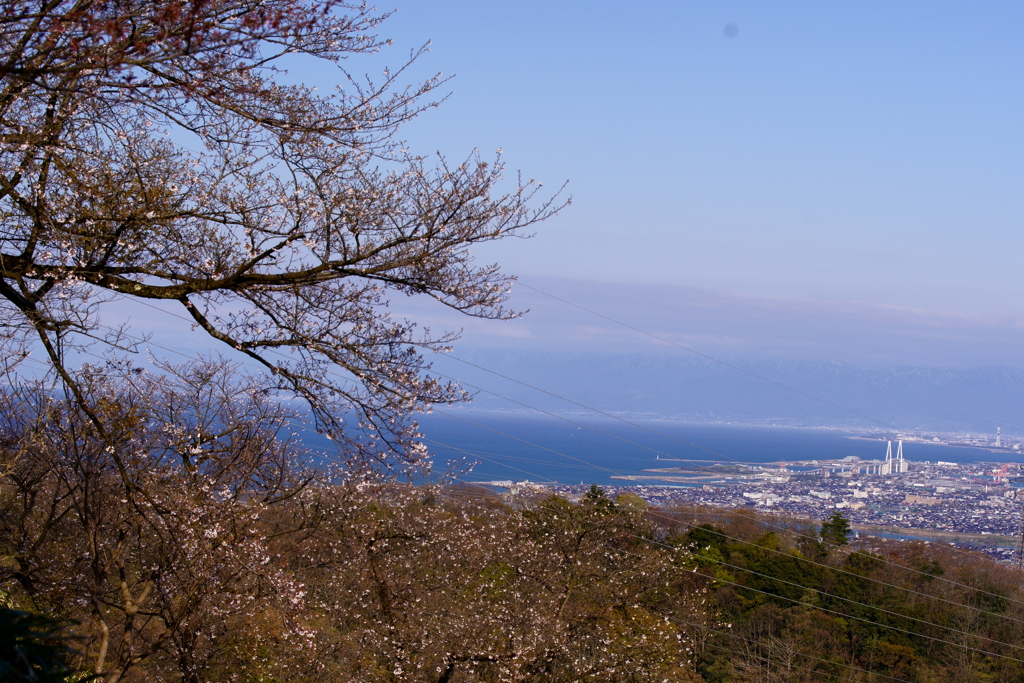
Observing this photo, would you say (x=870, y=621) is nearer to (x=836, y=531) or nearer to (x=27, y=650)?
(x=836, y=531)

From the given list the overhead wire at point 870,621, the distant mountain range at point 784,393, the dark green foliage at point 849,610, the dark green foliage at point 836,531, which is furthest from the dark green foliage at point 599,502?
the distant mountain range at point 784,393

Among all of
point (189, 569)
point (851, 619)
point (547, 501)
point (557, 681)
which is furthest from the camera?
point (851, 619)

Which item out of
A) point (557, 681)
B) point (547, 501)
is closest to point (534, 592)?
point (557, 681)

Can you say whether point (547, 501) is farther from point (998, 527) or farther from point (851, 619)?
point (998, 527)

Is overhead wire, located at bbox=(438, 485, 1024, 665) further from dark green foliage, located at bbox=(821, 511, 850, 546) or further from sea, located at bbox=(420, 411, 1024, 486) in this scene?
sea, located at bbox=(420, 411, 1024, 486)

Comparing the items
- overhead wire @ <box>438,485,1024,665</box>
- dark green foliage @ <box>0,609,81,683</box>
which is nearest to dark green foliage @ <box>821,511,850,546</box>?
overhead wire @ <box>438,485,1024,665</box>

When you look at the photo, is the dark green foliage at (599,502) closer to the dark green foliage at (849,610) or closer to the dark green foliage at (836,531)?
the dark green foliage at (849,610)
